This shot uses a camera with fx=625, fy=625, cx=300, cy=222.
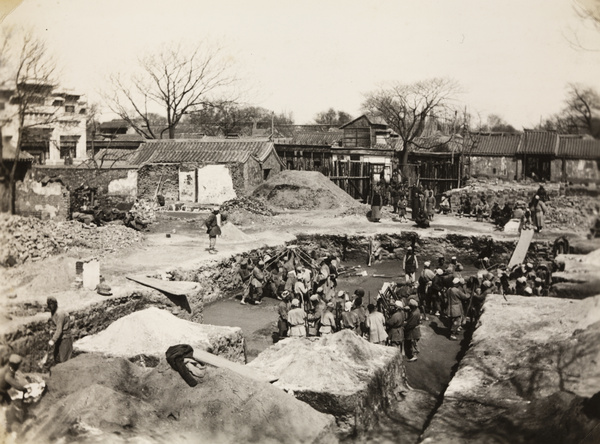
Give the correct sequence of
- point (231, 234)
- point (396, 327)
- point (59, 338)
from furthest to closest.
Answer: point (231, 234)
point (396, 327)
point (59, 338)

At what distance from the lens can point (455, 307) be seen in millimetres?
13812

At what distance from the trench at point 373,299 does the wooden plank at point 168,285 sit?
32 cm

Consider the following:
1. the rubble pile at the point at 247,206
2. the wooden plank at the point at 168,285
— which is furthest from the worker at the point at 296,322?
the rubble pile at the point at 247,206

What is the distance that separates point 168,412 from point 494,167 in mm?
31486

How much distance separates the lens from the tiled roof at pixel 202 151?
103ft

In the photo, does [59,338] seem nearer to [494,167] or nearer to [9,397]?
[9,397]

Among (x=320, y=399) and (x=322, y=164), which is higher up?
(x=322, y=164)

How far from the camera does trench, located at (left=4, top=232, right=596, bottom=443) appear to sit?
32.5 feet

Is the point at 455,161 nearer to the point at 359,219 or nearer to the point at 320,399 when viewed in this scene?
the point at 359,219

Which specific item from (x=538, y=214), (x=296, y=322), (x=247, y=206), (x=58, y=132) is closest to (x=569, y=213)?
(x=538, y=214)

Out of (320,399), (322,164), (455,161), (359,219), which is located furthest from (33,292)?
(455,161)

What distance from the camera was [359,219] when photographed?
87.7 ft

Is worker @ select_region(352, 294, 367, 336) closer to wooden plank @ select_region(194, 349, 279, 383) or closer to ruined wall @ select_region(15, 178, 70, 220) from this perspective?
wooden plank @ select_region(194, 349, 279, 383)

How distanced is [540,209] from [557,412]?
15949 millimetres
